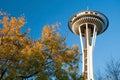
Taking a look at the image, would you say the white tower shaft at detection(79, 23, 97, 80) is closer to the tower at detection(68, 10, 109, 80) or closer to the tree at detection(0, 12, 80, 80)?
the tower at detection(68, 10, 109, 80)

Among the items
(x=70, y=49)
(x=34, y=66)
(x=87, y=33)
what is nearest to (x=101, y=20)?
(x=87, y=33)

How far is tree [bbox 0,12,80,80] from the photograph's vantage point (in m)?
15.5

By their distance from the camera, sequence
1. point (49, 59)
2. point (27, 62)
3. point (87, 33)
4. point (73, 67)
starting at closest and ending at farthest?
point (27, 62) → point (49, 59) → point (73, 67) → point (87, 33)

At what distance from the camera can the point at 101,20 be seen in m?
59.4

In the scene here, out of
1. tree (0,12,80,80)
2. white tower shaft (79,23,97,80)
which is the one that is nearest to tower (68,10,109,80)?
white tower shaft (79,23,97,80)

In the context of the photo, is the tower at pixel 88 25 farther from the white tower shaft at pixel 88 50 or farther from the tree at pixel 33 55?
the tree at pixel 33 55

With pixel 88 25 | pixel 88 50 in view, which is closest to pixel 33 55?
pixel 88 50

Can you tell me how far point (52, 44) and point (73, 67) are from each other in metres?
2.15

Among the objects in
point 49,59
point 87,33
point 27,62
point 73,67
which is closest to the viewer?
point 27,62

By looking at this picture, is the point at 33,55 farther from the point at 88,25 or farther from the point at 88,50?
the point at 88,25

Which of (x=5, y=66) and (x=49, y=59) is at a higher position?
(x=49, y=59)

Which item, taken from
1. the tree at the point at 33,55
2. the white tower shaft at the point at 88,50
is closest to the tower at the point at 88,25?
the white tower shaft at the point at 88,50

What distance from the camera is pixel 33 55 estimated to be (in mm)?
15695

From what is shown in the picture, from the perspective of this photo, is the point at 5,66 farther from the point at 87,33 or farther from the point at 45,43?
the point at 87,33
